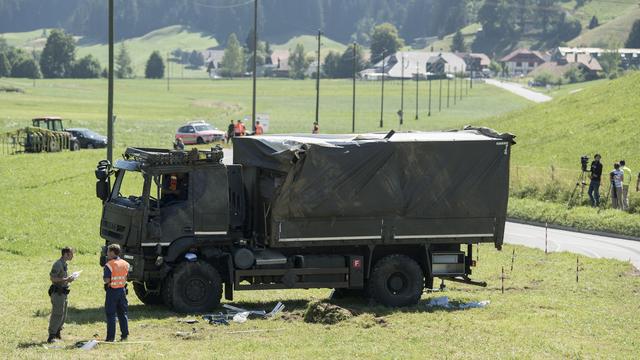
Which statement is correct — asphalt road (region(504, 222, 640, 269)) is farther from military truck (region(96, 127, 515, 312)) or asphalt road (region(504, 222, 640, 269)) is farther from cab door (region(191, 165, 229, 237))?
cab door (region(191, 165, 229, 237))

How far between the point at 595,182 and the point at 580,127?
25.2 meters

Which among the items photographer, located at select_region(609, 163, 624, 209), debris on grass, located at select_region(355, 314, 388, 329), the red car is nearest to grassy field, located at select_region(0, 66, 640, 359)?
debris on grass, located at select_region(355, 314, 388, 329)

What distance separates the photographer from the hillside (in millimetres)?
60031

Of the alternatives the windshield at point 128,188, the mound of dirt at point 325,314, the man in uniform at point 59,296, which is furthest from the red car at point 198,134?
the man in uniform at point 59,296

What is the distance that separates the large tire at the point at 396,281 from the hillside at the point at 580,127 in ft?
111

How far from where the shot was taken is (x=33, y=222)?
118 ft

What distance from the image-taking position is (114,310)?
1836 cm

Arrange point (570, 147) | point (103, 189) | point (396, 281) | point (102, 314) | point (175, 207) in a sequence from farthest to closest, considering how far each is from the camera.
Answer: point (570, 147) < point (396, 281) < point (103, 189) < point (175, 207) < point (102, 314)

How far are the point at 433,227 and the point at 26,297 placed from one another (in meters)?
8.64

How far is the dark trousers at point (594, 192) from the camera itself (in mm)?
44438

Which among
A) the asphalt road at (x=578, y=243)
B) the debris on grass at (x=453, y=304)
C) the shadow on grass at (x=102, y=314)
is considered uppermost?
the debris on grass at (x=453, y=304)

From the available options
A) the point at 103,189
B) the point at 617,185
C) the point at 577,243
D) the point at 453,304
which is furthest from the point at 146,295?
the point at 617,185

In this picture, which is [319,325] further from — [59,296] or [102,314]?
[59,296]

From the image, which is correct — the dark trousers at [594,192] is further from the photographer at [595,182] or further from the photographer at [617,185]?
the photographer at [617,185]
